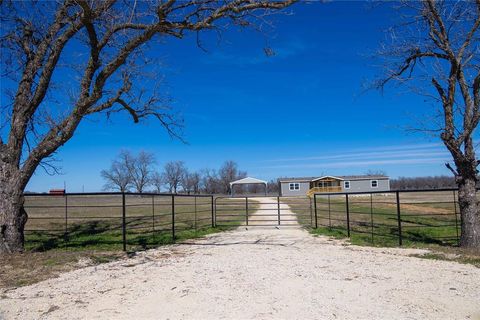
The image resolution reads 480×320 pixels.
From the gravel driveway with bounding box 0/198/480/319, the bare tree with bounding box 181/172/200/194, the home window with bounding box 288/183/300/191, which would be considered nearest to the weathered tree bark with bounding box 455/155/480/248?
the gravel driveway with bounding box 0/198/480/319

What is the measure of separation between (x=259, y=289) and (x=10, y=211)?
253 inches

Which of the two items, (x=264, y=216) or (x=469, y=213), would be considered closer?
(x=469, y=213)

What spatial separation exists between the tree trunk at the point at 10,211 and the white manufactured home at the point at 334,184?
54.0 m

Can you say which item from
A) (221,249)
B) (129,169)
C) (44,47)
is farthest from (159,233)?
(129,169)

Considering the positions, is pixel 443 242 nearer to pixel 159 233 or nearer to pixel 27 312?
pixel 159 233

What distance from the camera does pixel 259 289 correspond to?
20.0 ft

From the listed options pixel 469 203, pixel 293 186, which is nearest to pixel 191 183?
pixel 293 186

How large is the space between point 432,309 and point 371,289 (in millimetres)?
1085

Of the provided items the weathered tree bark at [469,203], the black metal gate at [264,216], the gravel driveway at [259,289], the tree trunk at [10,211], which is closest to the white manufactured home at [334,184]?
the black metal gate at [264,216]

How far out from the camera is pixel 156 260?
350 inches

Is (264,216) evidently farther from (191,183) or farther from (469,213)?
(191,183)

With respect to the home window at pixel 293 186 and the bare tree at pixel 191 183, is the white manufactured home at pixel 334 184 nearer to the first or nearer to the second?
the home window at pixel 293 186

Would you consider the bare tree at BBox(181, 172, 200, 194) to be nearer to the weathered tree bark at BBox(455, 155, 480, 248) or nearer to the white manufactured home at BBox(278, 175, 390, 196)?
the white manufactured home at BBox(278, 175, 390, 196)

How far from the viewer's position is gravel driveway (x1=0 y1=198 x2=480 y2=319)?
4977 millimetres
